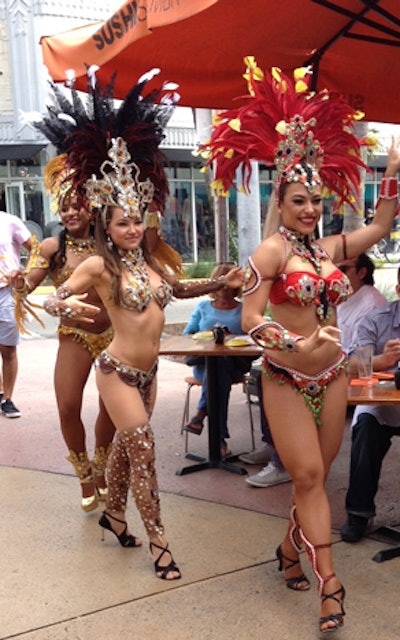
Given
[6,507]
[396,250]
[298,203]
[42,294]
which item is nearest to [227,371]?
[6,507]

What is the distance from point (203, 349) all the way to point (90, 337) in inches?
35.5

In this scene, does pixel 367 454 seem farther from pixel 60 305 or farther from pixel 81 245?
pixel 81 245

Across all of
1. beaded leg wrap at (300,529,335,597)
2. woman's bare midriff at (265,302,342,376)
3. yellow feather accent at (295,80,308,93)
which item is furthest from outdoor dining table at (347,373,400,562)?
yellow feather accent at (295,80,308,93)

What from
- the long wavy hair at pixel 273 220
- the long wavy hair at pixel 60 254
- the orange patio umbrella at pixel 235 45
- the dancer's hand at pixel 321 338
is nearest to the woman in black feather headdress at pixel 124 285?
the long wavy hair at pixel 60 254

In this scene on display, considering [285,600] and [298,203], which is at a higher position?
[298,203]

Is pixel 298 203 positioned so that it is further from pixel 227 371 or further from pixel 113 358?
pixel 227 371

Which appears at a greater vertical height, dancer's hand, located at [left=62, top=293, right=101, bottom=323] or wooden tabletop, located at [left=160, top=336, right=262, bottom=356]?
→ dancer's hand, located at [left=62, top=293, right=101, bottom=323]

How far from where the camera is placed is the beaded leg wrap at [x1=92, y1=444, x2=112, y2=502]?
4.70 meters

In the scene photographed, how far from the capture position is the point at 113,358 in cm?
384

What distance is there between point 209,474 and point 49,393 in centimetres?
333

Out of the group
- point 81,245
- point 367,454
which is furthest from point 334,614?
point 81,245

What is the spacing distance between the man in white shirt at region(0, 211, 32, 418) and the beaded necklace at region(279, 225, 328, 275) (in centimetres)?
384

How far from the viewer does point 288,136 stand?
345cm

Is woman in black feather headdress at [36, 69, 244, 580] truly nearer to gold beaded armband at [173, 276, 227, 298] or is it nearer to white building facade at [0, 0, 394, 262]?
gold beaded armband at [173, 276, 227, 298]
